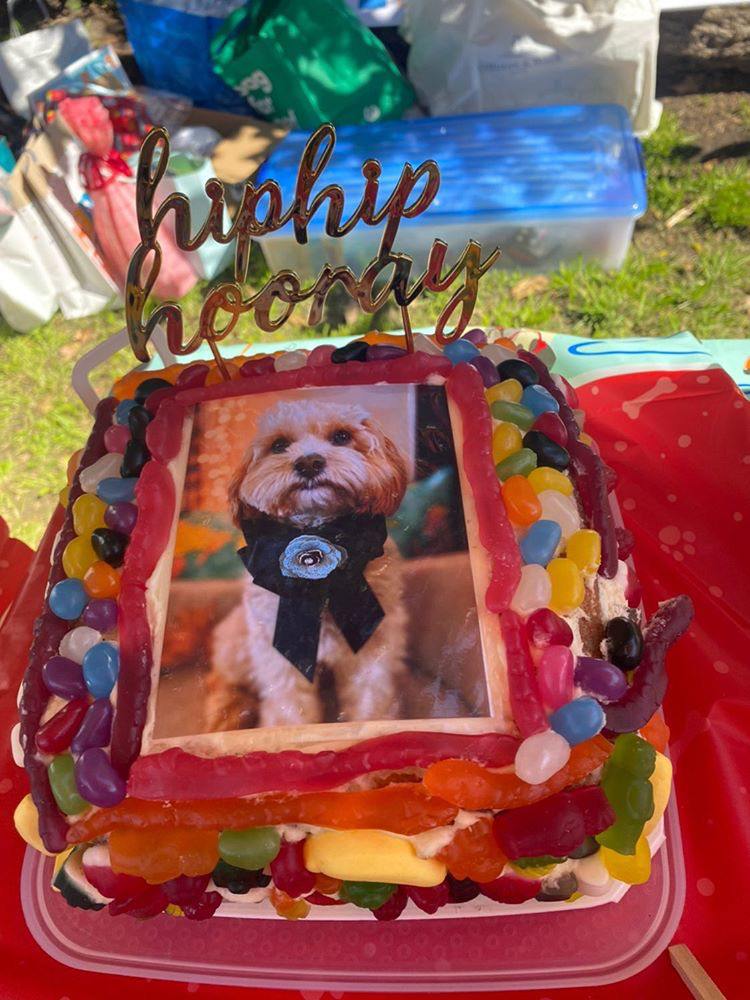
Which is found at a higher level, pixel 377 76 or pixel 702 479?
pixel 377 76

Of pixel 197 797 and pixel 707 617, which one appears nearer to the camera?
pixel 197 797

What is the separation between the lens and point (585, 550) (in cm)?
170

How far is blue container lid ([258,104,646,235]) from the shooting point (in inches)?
143

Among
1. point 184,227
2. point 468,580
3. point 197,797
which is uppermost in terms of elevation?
point 184,227

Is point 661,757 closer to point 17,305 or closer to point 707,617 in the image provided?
point 707,617

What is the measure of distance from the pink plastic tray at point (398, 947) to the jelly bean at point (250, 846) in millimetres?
439

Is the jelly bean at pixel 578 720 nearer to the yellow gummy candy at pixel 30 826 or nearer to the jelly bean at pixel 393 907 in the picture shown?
the jelly bean at pixel 393 907

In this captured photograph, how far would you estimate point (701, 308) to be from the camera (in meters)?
3.78

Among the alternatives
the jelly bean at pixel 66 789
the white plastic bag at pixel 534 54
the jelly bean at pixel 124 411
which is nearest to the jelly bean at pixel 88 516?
the jelly bean at pixel 124 411

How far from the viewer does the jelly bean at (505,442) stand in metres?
1.86

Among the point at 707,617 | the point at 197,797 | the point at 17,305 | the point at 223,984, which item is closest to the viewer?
the point at 197,797

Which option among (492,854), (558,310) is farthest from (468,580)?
(558,310)

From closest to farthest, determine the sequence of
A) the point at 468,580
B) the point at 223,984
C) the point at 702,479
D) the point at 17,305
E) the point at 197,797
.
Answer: the point at 197,797 < the point at 468,580 < the point at 223,984 < the point at 702,479 < the point at 17,305

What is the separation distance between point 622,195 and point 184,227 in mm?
2491
